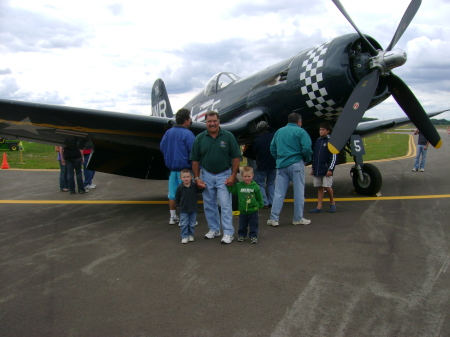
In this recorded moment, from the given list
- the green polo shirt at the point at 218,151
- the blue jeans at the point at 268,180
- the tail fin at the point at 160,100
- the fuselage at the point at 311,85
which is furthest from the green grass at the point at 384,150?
the green polo shirt at the point at 218,151

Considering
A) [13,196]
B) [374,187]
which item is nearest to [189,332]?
[374,187]

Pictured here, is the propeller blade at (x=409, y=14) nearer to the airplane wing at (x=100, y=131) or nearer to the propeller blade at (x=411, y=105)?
the propeller blade at (x=411, y=105)

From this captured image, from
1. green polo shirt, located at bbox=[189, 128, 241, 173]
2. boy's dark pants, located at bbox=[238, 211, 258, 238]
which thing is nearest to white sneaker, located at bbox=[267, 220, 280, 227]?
boy's dark pants, located at bbox=[238, 211, 258, 238]

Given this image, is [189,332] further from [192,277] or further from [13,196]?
[13,196]

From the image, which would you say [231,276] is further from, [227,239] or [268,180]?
[268,180]

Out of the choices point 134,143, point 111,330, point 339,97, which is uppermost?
point 339,97

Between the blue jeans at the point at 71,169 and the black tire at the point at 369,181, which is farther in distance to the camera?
the blue jeans at the point at 71,169

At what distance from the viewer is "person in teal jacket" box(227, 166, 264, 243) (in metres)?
3.97

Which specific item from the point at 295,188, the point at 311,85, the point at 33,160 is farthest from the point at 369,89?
the point at 33,160

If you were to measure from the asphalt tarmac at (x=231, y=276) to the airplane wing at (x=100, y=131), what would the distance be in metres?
1.35

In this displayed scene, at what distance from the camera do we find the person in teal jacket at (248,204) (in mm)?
3970

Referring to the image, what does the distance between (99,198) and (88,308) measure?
17.2 ft

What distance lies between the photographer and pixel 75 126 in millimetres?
5410

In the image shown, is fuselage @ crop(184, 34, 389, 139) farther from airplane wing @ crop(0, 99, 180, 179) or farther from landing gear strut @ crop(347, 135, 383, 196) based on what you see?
airplane wing @ crop(0, 99, 180, 179)
